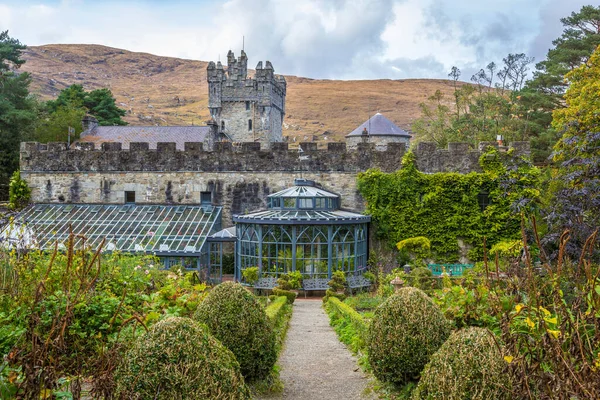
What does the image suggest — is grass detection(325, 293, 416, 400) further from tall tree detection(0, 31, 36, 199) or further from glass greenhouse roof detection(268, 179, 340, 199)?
tall tree detection(0, 31, 36, 199)

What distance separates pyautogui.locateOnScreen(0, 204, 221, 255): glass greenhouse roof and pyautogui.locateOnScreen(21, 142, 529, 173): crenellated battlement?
1578mm

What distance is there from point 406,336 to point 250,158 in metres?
15.5

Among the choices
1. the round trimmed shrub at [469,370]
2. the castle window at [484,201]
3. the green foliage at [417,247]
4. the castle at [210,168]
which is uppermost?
the castle at [210,168]

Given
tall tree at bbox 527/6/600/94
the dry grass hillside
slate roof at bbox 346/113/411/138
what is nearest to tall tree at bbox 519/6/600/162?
tall tree at bbox 527/6/600/94

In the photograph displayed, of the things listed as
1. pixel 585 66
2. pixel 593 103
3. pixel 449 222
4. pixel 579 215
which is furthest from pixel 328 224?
pixel 585 66

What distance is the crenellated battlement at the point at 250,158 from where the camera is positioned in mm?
21219

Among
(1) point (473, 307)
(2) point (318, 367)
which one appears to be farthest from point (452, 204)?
(1) point (473, 307)

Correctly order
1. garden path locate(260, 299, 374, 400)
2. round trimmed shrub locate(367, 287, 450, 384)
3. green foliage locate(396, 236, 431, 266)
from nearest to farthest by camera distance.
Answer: round trimmed shrub locate(367, 287, 450, 384) → garden path locate(260, 299, 374, 400) → green foliage locate(396, 236, 431, 266)

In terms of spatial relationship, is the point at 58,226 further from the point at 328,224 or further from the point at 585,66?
the point at 585,66

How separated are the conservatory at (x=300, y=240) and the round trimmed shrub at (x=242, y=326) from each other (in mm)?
→ 10702

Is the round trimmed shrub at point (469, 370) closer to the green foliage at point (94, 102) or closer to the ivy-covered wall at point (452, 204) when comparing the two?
the ivy-covered wall at point (452, 204)

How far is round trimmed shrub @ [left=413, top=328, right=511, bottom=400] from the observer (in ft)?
17.5

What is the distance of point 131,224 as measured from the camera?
69.8 feet

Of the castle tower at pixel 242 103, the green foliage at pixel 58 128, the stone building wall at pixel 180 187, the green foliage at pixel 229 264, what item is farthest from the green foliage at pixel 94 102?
the green foliage at pixel 229 264
